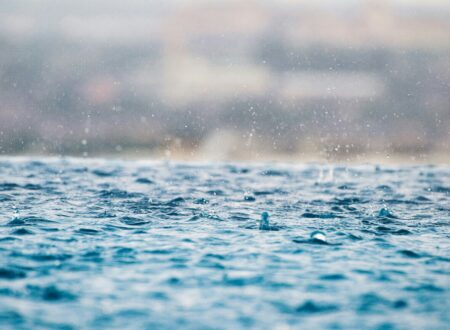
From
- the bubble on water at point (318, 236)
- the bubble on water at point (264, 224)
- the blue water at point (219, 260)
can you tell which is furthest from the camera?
the bubble on water at point (264, 224)

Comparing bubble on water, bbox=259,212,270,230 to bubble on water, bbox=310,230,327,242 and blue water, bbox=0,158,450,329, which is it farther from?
bubble on water, bbox=310,230,327,242

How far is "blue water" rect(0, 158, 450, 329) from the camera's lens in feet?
33.7

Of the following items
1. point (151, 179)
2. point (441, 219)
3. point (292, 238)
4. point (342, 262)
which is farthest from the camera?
point (151, 179)

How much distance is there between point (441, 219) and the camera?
22656 mm

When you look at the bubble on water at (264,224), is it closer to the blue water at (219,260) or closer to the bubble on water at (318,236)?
the blue water at (219,260)

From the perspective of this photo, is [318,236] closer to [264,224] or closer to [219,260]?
[264,224]

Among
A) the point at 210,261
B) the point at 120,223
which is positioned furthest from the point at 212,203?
the point at 210,261

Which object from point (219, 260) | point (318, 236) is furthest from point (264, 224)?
point (219, 260)

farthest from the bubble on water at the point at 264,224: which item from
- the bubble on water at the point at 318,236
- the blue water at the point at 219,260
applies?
the bubble on water at the point at 318,236

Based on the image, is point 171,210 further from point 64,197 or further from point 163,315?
point 163,315

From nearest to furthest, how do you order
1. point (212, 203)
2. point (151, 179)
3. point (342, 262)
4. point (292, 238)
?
point (342, 262), point (292, 238), point (212, 203), point (151, 179)

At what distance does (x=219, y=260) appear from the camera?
1445cm

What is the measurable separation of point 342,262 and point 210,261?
3380 millimetres

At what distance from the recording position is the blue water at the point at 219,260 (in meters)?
10.3
